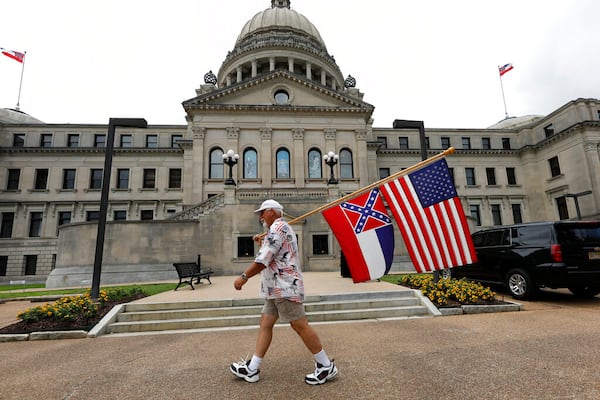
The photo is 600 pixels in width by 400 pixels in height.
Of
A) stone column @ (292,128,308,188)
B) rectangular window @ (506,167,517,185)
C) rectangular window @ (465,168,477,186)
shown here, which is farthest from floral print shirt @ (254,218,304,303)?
rectangular window @ (506,167,517,185)

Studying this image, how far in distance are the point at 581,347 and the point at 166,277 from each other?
62.9 feet

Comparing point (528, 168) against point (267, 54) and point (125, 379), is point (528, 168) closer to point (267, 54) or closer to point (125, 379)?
point (267, 54)

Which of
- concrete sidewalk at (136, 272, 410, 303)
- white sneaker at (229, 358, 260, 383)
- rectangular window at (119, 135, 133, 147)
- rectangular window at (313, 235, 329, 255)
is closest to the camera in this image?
white sneaker at (229, 358, 260, 383)

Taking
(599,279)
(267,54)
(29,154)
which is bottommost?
(599,279)

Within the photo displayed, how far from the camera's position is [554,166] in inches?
1451

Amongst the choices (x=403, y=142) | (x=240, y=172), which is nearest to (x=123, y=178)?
(x=240, y=172)

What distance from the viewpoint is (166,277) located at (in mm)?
18656

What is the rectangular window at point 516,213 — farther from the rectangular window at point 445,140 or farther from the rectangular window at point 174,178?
the rectangular window at point 174,178

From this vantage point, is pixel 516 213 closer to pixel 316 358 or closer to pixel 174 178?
pixel 174 178

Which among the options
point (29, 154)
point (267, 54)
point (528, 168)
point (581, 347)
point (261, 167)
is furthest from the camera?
point (267, 54)

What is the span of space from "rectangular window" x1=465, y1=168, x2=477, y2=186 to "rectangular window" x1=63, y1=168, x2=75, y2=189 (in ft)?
164

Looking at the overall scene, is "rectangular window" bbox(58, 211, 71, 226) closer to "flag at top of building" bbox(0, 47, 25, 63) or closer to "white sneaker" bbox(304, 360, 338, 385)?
"flag at top of building" bbox(0, 47, 25, 63)

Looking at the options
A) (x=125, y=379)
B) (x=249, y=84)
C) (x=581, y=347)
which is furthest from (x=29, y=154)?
(x=581, y=347)

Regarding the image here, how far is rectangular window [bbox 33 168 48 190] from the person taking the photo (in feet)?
116
